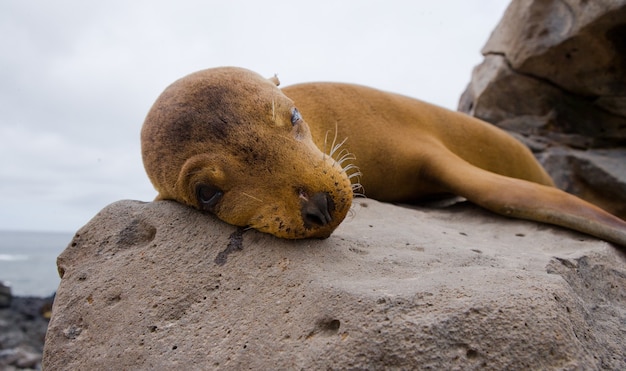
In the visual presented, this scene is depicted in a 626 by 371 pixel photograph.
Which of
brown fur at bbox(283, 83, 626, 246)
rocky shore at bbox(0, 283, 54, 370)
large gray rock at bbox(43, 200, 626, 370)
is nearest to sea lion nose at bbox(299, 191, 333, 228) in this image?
large gray rock at bbox(43, 200, 626, 370)

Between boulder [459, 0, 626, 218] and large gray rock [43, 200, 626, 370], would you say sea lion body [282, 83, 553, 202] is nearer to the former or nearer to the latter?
large gray rock [43, 200, 626, 370]

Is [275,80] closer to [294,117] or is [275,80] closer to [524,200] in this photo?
[294,117]

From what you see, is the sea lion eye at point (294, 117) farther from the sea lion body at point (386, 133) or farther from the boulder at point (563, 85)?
the boulder at point (563, 85)

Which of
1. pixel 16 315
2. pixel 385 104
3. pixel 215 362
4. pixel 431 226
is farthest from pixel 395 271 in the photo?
pixel 16 315

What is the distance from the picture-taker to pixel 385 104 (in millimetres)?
3842

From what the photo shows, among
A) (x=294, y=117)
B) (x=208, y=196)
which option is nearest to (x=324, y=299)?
(x=208, y=196)

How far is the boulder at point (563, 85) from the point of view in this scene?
5074 mm

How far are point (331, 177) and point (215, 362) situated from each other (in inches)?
33.0

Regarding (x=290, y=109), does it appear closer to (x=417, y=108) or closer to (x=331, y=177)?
(x=331, y=177)

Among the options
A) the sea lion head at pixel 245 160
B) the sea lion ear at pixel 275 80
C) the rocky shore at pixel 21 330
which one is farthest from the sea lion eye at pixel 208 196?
the rocky shore at pixel 21 330

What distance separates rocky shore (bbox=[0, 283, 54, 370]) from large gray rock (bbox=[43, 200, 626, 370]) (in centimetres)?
813

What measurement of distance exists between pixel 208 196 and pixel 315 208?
50 cm

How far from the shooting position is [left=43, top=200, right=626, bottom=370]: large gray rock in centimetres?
154

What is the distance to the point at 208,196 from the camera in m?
2.26
